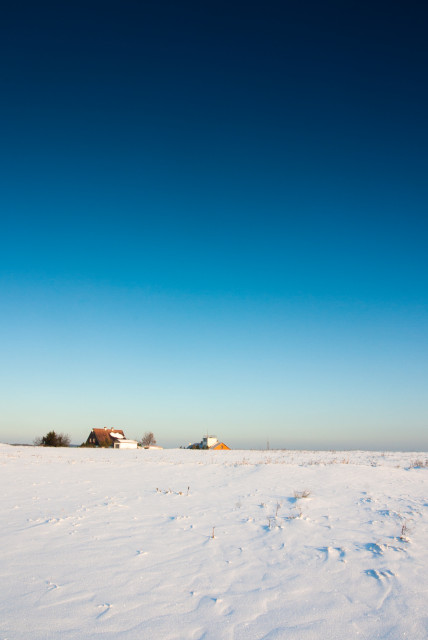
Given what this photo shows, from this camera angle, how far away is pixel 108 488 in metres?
10.3

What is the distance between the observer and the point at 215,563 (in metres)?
5.22

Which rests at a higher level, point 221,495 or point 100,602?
point 221,495

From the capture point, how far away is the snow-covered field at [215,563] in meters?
3.77

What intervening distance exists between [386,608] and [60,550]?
4.29 metres

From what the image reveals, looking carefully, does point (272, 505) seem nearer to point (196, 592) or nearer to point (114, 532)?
point (114, 532)

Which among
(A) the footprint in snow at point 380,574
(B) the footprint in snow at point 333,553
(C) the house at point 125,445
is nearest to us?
(A) the footprint in snow at point 380,574

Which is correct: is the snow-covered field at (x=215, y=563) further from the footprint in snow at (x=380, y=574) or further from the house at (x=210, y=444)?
the house at (x=210, y=444)

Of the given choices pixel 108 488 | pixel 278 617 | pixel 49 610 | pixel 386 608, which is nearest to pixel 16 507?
pixel 108 488

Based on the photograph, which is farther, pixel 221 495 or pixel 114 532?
pixel 221 495

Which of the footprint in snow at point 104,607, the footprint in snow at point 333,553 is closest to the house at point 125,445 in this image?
the footprint in snow at point 333,553

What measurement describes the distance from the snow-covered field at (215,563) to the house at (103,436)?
58.8 m

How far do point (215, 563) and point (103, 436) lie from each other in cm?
6763

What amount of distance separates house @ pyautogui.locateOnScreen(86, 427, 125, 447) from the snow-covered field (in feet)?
193

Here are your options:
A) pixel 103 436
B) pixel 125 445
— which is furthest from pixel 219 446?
pixel 103 436
